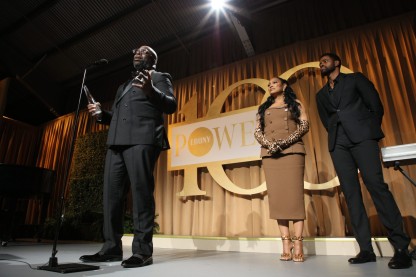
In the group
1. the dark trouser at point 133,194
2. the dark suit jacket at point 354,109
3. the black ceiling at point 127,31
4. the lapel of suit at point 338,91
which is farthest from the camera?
the black ceiling at point 127,31

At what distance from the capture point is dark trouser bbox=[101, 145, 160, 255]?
1.75 meters

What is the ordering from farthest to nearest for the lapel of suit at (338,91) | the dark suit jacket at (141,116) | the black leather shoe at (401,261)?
the lapel of suit at (338,91), the dark suit jacket at (141,116), the black leather shoe at (401,261)

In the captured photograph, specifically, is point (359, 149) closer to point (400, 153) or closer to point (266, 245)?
point (400, 153)

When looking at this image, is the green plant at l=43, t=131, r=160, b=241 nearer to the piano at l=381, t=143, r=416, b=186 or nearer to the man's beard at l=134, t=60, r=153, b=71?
the man's beard at l=134, t=60, r=153, b=71

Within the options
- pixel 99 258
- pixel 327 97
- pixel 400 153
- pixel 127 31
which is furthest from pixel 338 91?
pixel 127 31

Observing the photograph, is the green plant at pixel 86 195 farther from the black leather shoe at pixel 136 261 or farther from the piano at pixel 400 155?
the piano at pixel 400 155

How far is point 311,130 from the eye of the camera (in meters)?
3.58

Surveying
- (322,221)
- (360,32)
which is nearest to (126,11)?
(360,32)

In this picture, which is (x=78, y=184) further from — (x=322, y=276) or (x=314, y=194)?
(x=322, y=276)

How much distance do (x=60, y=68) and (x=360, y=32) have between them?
604 centimetres

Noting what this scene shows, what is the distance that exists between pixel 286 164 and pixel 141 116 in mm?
1136

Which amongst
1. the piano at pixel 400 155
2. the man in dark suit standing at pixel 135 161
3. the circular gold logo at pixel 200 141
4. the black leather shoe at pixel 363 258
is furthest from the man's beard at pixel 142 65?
the circular gold logo at pixel 200 141

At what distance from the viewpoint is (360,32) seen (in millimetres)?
3666

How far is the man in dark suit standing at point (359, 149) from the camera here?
5.97 feet
